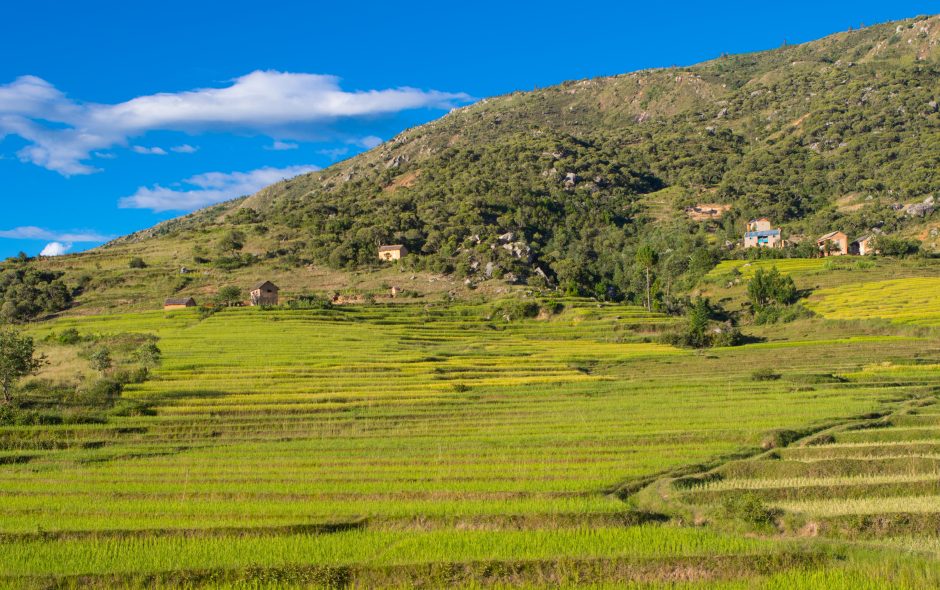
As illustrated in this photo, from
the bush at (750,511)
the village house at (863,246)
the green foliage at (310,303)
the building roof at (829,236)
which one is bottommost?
the bush at (750,511)

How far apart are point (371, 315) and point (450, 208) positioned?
55.1 m

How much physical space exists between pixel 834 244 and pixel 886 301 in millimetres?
44715

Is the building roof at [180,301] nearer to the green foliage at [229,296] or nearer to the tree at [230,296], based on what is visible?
the green foliage at [229,296]

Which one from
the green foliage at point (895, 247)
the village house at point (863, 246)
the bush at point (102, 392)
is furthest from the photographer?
the village house at point (863, 246)

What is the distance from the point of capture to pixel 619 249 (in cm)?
13288

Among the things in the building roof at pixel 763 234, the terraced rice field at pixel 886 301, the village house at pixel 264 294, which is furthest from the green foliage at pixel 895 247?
the village house at pixel 264 294

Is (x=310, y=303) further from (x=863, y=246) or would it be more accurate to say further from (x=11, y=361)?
(x=863, y=246)

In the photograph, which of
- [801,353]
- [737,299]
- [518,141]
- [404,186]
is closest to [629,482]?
[801,353]

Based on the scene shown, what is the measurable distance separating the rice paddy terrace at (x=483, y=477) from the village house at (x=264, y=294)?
36338 millimetres

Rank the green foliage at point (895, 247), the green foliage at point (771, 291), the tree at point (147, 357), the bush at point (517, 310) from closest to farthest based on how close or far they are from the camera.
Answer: the tree at point (147, 357), the bush at point (517, 310), the green foliage at point (771, 291), the green foliage at point (895, 247)

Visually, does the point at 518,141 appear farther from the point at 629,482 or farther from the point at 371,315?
the point at 629,482

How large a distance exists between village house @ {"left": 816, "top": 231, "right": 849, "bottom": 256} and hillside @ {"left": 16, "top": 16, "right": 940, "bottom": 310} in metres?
6.39

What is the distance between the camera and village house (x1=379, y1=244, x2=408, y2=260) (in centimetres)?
11219

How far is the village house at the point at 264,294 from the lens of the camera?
8881 centimetres
